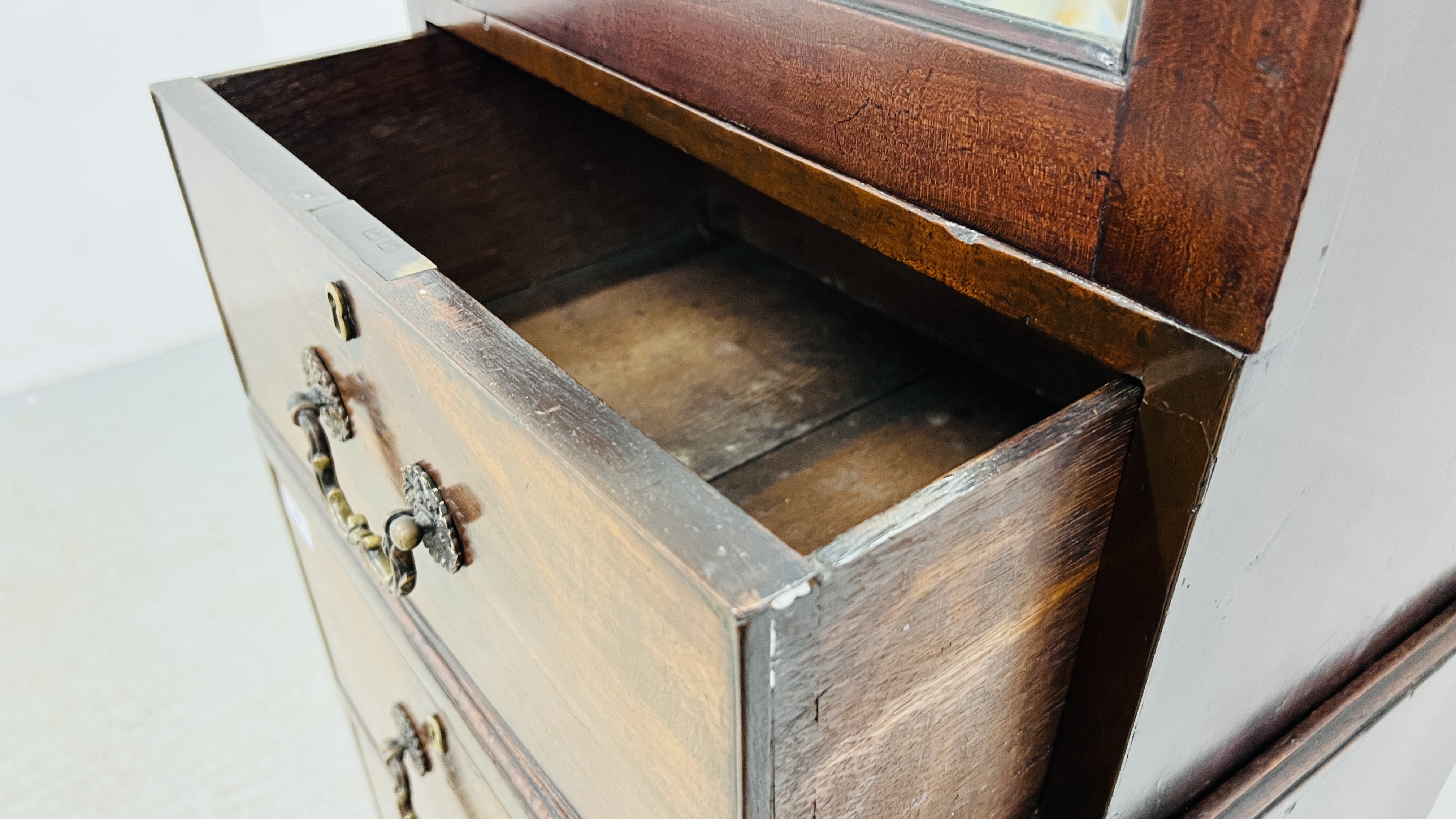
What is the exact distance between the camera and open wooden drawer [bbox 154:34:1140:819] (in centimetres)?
29

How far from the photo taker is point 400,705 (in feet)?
2.37

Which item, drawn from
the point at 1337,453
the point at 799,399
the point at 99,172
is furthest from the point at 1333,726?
the point at 99,172

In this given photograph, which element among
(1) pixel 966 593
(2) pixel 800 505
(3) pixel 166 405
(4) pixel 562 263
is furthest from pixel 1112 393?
(3) pixel 166 405

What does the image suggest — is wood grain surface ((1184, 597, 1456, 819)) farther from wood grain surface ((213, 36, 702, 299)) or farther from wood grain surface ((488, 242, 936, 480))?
wood grain surface ((213, 36, 702, 299))

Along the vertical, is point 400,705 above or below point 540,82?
below

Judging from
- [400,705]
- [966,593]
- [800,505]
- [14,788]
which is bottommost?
[14,788]

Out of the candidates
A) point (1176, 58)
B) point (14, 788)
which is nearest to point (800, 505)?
point (1176, 58)

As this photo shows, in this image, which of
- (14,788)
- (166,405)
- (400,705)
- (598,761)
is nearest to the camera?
(598,761)

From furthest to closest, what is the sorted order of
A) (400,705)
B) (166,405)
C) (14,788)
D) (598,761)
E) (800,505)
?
(166,405) → (14,788) → (400,705) → (800,505) → (598,761)

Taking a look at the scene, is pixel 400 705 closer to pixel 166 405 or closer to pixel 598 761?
pixel 598 761

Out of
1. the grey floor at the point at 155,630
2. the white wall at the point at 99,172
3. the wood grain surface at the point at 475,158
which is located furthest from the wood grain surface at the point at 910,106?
the white wall at the point at 99,172

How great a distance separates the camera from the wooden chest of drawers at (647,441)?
0.30m

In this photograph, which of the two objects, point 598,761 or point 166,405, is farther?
point 166,405

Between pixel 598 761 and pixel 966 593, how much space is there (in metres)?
0.16
